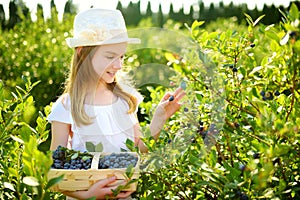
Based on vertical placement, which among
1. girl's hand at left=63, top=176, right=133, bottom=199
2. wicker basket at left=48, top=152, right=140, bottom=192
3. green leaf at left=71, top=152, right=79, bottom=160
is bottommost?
girl's hand at left=63, top=176, right=133, bottom=199

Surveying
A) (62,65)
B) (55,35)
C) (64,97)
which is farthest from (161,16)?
(64,97)

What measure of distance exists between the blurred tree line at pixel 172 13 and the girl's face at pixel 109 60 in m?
6.24

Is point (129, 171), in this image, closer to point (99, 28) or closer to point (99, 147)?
point (99, 147)

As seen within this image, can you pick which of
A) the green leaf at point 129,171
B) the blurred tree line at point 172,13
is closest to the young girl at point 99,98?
the green leaf at point 129,171

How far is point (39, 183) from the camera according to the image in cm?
170

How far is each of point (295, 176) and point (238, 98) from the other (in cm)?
35

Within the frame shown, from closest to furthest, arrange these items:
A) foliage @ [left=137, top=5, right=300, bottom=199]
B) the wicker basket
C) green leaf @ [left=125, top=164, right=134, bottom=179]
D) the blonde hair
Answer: foliage @ [left=137, top=5, right=300, bottom=199]
green leaf @ [left=125, top=164, right=134, bottom=179]
the wicker basket
the blonde hair

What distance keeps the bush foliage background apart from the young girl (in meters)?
0.20

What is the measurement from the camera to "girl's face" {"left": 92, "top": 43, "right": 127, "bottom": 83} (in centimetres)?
253

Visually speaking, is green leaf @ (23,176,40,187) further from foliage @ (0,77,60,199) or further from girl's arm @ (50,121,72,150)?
girl's arm @ (50,121,72,150)

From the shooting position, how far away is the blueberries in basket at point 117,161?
2.06 m

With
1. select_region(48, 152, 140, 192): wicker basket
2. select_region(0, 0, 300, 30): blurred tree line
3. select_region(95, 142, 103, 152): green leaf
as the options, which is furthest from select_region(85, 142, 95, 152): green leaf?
select_region(0, 0, 300, 30): blurred tree line

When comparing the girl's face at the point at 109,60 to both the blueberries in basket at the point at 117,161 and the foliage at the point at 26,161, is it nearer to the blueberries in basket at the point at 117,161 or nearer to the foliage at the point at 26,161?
the foliage at the point at 26,161

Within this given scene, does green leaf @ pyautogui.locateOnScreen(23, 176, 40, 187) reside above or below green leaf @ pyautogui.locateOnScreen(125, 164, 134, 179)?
above
